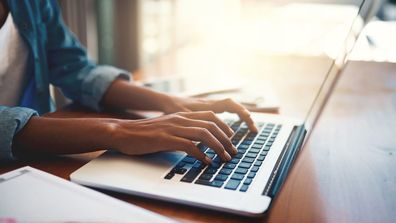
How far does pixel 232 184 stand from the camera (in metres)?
0.57

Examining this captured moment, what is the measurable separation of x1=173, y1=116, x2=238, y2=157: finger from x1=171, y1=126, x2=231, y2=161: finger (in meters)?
0.02

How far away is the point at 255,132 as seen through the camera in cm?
81

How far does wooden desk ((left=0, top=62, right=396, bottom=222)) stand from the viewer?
21.0 inches

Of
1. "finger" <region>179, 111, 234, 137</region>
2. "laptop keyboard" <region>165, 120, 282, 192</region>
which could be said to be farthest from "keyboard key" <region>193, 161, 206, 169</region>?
"finger" <region>179, 111, 234, 137</region>

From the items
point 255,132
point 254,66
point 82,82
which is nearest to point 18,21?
point 82,82

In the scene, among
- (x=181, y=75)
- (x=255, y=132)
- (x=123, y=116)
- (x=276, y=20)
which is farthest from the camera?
(x=276, y=20)

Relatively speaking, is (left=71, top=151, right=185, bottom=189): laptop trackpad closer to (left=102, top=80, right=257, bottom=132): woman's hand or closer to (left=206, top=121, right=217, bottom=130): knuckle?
(left=206, top=121, right=217, bottom=130): knuckle

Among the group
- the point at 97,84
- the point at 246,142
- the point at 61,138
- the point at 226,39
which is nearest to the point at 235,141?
the point at 246,142

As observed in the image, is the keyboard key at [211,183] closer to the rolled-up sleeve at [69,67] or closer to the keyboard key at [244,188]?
the keyboard key at [244,188]

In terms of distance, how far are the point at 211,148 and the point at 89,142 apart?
192 millimetres

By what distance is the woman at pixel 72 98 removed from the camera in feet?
2.16

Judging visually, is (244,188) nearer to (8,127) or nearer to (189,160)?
(189,160)

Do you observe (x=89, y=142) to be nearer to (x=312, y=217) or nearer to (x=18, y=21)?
(x=312, y=217)

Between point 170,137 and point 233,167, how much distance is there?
0.11m
